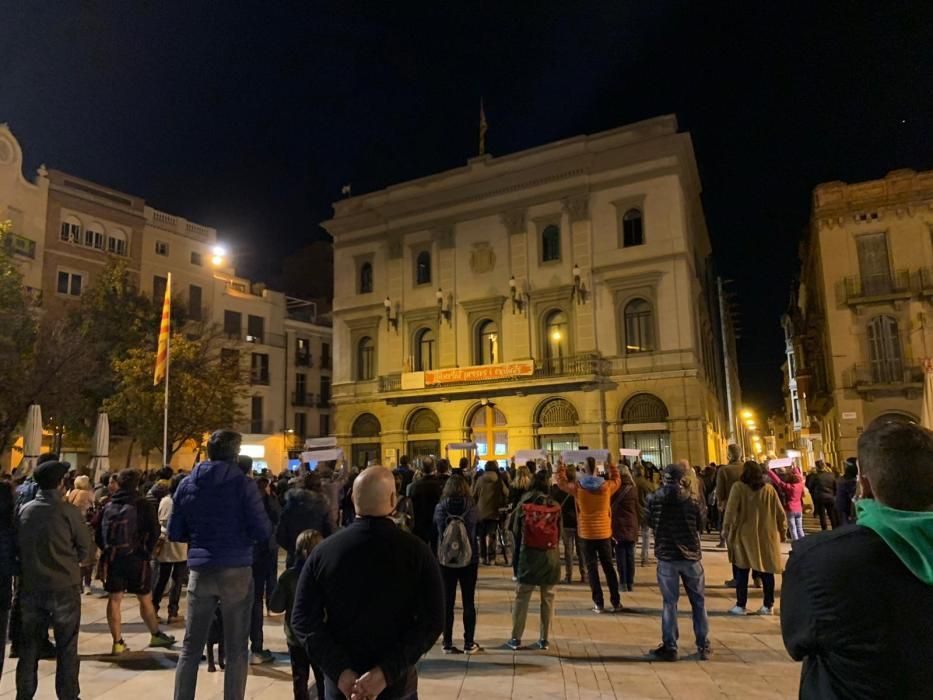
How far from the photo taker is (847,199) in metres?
27.7

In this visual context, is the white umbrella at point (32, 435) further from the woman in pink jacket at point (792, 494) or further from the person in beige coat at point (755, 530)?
the woman in pink jacket at point (792, 494)

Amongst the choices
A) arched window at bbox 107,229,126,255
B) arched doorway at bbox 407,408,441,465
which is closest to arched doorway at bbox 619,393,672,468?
arched doorway at bbox 407,408,441,465

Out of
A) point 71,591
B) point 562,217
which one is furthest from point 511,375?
point 71,591

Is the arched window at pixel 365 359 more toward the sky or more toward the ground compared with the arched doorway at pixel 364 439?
more toward the sky

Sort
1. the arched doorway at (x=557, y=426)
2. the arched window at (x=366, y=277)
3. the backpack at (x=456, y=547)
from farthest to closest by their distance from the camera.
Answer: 1. the arched window at (x=366, y=277)
2. the arched doorway at (x=557, y=426)
3. the backpack at (x=456, y=547)

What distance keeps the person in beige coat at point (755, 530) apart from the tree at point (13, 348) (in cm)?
2035

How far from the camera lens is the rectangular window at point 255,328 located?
126 ft

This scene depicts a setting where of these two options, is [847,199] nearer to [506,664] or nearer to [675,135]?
[675,135]

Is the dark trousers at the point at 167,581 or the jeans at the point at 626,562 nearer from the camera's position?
the dark trousers at the point at 167,581

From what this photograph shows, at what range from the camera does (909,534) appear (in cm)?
182

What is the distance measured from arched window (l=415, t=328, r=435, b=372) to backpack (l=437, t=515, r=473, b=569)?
85.1ft

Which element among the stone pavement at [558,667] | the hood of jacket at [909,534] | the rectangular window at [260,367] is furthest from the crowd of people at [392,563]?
the rectangular window at [260,367]

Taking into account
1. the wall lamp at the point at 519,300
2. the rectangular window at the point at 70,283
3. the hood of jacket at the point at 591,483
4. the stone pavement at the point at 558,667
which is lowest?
the stone pavement at the point at 558,667

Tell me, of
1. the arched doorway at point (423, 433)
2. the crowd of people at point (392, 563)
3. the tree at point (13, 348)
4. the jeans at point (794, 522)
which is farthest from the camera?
the arched doorway at point (423, 433)
